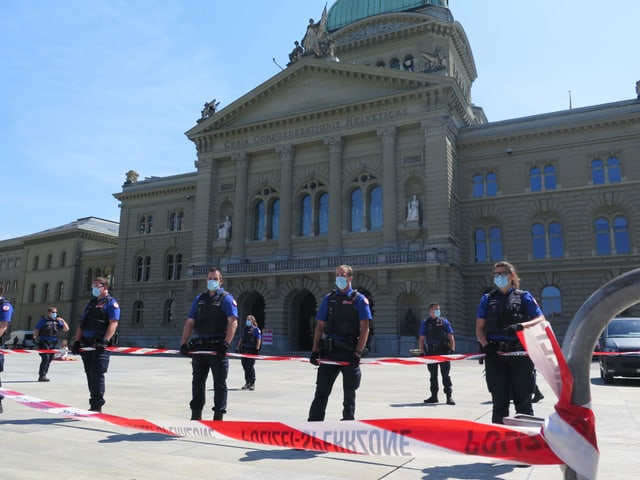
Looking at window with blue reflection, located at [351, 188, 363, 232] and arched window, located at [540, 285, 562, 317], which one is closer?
arched window, located at [540, 285, 562, 317]

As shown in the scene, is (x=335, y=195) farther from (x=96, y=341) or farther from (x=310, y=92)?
(x=96, y=341)

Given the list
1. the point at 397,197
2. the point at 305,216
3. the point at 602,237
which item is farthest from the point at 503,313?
the point at 305,216

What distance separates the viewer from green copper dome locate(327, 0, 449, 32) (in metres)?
49.4

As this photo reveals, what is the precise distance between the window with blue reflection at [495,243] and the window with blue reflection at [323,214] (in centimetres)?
1109

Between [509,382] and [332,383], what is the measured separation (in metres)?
2.10

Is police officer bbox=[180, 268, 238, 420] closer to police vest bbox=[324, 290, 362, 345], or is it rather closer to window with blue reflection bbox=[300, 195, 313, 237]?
police vest bbox=[324, 290, 362, 345]

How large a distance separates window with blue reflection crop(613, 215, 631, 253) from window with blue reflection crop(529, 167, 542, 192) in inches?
193

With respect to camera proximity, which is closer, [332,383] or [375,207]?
[332,383]

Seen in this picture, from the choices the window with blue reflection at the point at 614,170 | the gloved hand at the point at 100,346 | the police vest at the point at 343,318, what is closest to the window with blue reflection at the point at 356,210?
the window with blue reflection at the point at 614,170

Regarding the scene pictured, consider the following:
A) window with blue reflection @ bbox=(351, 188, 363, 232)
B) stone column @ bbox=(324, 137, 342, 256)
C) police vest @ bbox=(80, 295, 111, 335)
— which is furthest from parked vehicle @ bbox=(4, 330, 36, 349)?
police vest @ bbox=(80, 295, 111, 335)

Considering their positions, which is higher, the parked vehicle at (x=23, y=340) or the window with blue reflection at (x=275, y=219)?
the window with blue reflection at (x=275, y=219)

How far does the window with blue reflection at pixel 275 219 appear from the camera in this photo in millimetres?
40066

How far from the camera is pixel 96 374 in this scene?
8.31m

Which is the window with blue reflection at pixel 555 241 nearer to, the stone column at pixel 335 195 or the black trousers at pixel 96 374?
the stone column at pixel 335 195
